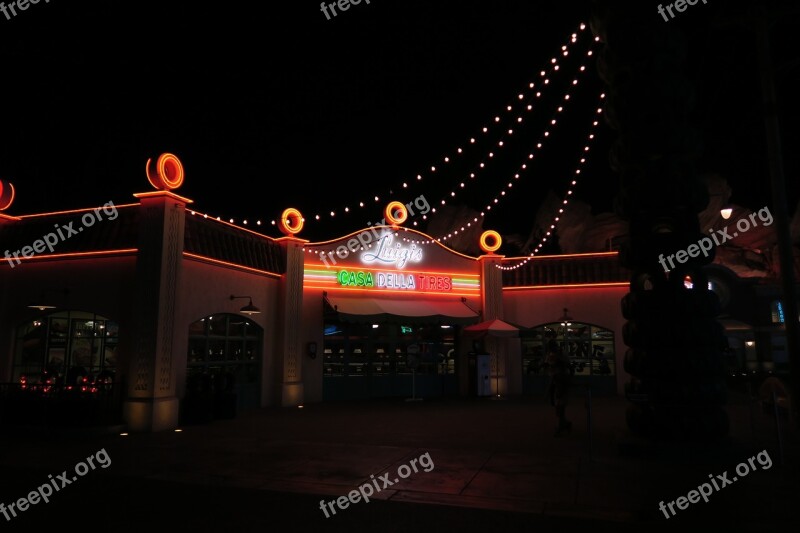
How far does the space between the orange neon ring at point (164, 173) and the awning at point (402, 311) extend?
592 cm

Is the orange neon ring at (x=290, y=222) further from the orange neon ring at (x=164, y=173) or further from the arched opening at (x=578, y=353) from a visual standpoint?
the arched opening at (x=578, y=353)

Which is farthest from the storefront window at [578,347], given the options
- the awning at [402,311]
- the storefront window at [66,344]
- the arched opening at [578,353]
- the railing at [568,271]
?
the storefront window at [66,344]

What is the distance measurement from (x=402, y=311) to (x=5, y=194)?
10447 millimetres

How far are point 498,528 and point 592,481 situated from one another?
216 centimetres

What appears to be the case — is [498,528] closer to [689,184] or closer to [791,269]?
[689,184]

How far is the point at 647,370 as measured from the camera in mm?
8516

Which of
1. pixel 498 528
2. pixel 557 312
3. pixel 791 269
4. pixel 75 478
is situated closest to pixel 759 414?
pixel 791 269

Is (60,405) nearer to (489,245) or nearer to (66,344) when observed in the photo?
(66,344)

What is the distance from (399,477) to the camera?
7254 mm

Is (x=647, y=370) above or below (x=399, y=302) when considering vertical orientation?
below

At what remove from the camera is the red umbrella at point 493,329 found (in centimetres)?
1664

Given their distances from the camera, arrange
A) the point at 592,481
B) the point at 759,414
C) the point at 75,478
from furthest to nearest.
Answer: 1. the point at 759,414
2. the point at 75,478
3. the point at 592,481

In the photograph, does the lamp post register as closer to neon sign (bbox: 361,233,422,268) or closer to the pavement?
neon sign (bbox: 361,233,422,268)

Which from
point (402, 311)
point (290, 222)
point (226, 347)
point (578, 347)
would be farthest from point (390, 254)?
point (578, 347)
